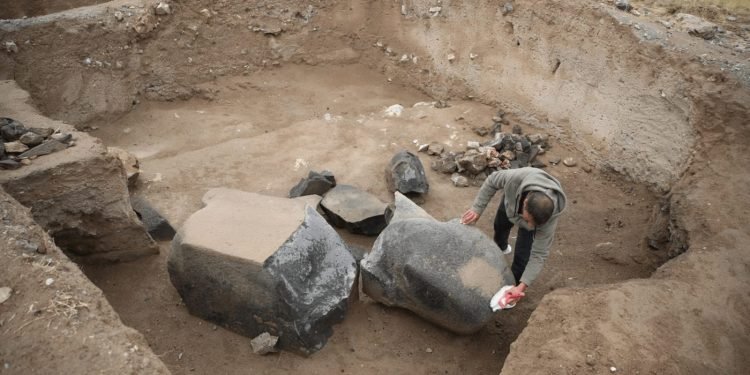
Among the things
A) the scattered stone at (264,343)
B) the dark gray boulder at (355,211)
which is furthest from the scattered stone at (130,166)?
the scattered stone at (264,343)

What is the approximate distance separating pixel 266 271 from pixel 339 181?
7.59 feet

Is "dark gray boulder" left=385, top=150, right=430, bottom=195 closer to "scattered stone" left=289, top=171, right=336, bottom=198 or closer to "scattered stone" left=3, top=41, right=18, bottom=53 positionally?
"scattered stone" left=289, top=171, right=336, bottom=198

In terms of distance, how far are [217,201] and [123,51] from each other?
12.0ft

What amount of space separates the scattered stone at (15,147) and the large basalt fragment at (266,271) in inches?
53.8

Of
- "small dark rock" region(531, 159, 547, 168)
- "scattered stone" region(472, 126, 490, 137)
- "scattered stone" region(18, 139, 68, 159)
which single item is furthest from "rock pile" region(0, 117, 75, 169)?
"small dark rock" region(531, 159, 547, 168)

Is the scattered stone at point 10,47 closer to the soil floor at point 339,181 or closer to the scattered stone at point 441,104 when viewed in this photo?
the soil floor at point 339,181

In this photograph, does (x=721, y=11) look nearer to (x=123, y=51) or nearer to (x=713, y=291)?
(x=713, y=291)

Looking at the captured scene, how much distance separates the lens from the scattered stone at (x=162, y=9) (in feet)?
22.5

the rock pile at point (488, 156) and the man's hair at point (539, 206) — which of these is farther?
the rock pile at point (488, 156)

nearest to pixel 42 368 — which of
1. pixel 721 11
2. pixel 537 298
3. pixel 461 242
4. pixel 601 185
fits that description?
pixel 461 242

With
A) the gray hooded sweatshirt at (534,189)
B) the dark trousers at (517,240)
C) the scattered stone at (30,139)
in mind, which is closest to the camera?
the gray hooded sweatshirt at (534,189)

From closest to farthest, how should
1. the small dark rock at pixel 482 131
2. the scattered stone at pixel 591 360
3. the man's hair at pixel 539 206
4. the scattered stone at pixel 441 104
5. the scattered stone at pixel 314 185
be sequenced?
the scattered stone at pixel 591 360 < the man's hair at pixel 539 206 < the scattered stone at pixel 314 185 < the small dark rock at pixel 482 131 < the scattered stone at pixel 441 104

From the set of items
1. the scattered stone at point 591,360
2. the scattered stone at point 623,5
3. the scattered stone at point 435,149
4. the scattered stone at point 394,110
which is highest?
the scattered stone at point 623,5

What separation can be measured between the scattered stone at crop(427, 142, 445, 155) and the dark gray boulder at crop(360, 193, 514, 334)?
2.17 meters
